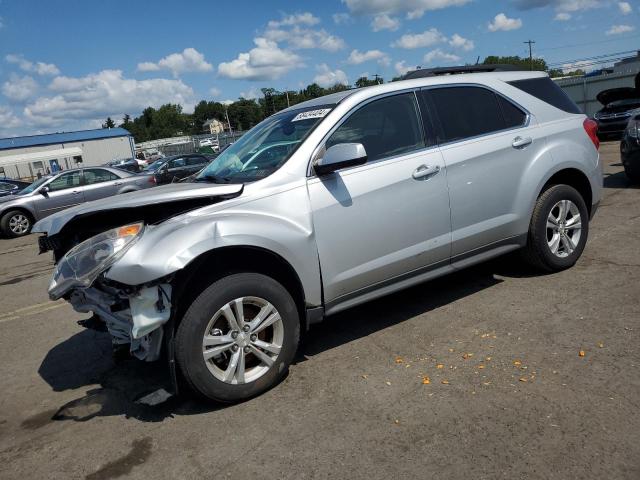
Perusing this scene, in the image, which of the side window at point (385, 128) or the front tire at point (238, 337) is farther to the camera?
the side window at point (385, 128)

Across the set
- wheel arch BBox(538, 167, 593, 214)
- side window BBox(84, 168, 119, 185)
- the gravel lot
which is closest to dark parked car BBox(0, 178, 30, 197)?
side window BBox(84, 168, 119, 185)

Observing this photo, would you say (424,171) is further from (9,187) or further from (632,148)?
(9,187)

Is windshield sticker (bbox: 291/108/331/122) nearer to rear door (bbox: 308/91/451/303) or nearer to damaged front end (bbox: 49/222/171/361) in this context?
rear door (bbox: 308/91/451/303)

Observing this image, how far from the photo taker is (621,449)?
2467mm

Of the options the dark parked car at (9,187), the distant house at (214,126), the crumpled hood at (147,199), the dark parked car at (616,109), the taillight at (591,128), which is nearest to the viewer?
the crumpled hood at (147,199)

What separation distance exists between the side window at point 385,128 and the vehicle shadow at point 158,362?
143 cm

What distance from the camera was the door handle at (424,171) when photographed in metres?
3.90

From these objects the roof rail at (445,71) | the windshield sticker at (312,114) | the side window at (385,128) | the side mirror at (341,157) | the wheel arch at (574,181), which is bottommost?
the wheel arch at (574,181)

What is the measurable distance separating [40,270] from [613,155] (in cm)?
1327

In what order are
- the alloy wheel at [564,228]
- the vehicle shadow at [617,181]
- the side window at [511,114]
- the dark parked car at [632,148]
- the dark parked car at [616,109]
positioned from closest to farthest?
the side window at [511,114] → the alloy wheel at [564,228] → the dark parked car at [632,148] → the vehicle shadow at [617,181] → the dark parked car at [616,109]

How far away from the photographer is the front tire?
3055 mm

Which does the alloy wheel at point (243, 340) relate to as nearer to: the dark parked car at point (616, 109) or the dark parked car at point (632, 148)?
the dark parked car at point (632, 148)

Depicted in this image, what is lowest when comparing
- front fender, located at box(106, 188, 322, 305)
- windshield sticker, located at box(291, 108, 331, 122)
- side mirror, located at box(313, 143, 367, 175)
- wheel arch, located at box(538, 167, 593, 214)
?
→ wheel arch, located at box(538, 167, 593, 214)

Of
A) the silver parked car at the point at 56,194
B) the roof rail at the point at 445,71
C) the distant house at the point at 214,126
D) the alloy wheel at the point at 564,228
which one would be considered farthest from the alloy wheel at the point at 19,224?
the distant house at the point at 214,126
